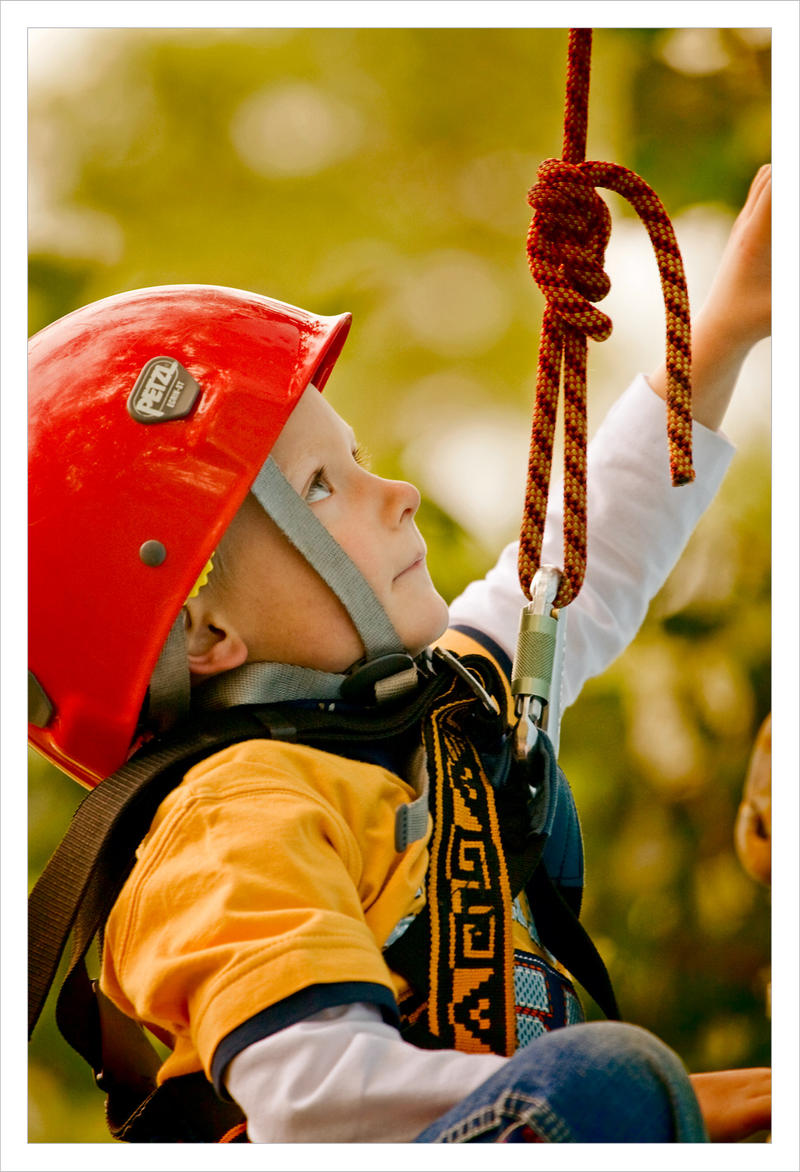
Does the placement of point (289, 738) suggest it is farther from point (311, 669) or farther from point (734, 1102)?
point (734, 1102)

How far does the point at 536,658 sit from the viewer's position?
0.94m

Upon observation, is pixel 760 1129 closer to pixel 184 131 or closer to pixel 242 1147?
pixel 242 1147

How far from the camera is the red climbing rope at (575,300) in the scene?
947 mm

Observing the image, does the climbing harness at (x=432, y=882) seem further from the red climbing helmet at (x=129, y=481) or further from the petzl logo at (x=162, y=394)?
the petzl logo at (x=162, y=394)

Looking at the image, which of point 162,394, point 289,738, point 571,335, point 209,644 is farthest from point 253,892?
point 571,335

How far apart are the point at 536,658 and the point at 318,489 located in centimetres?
22

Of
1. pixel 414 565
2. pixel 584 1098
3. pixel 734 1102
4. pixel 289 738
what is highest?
pixel 414 565

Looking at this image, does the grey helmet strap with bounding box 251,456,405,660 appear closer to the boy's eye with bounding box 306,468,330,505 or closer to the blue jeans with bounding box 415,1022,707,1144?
the boy's eye with bounding box 306,468,330,505

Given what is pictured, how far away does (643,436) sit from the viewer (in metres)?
1.16

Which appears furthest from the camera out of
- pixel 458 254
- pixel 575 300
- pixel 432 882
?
pixel 458 254

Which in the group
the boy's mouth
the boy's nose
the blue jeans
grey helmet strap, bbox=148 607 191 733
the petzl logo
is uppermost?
the petzl logo

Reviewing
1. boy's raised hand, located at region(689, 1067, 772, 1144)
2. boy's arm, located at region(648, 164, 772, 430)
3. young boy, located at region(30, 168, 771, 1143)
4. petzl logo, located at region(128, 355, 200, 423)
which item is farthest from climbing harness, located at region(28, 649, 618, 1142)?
boy's arm, located at region(648, 164, 772, 430)

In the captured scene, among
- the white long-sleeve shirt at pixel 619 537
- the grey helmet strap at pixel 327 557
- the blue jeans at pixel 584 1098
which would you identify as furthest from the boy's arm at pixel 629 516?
the blue jeans at pixel 584 1098

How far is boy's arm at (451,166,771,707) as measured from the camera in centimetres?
111
